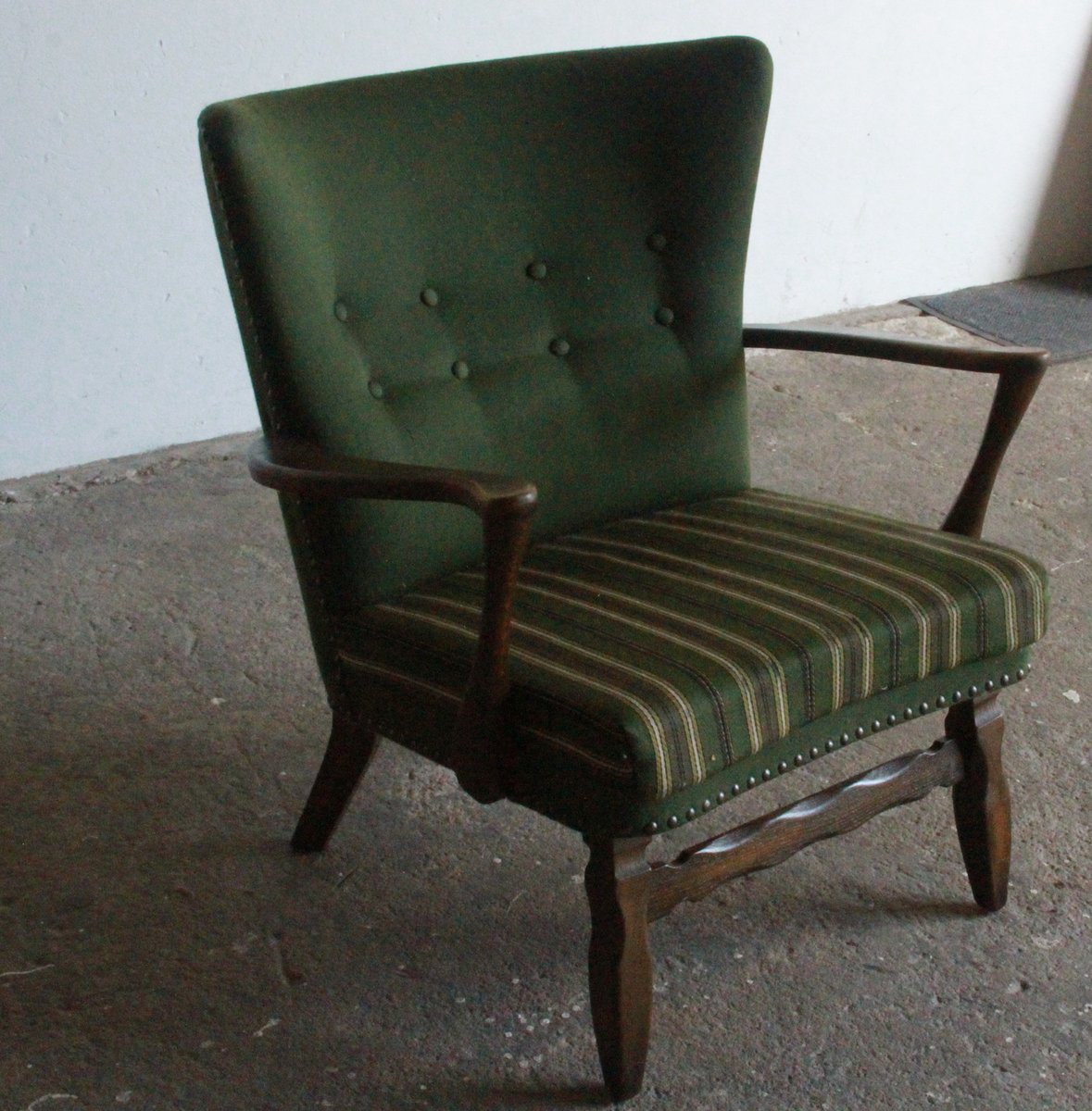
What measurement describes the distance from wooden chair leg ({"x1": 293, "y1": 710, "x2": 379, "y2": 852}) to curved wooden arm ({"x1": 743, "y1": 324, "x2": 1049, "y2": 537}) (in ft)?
2.29

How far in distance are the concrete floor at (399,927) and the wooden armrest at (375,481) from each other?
567 millimetres

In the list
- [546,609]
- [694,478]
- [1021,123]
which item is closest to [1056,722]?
[694,478]

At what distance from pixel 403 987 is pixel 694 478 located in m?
0.69

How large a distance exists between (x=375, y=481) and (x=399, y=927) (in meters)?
0.61

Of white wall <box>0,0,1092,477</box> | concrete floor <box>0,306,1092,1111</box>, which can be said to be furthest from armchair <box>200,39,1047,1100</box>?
white wall <box>0,0,1092,477</box>

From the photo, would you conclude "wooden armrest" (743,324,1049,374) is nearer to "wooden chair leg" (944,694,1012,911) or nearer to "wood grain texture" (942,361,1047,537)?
"wood grain texture" (942,361,1047,537)

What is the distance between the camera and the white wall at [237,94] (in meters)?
2.77

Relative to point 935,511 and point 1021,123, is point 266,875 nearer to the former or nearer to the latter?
point 935,511

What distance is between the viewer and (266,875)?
6.05 feet

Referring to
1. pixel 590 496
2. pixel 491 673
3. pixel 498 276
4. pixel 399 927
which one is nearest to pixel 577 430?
pixel 590 496

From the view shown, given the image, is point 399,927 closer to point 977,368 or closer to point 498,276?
point 498,276

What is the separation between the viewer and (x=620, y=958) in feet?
4.71

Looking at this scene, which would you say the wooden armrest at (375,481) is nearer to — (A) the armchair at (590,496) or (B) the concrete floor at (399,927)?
(A) the armchair at (590,496)

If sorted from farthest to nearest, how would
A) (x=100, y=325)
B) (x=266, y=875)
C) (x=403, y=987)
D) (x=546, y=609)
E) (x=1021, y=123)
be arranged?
(x=1021, y=123)
(x=100, y=325)
(x=266, y=875)
(x=403, y=987)
(x=546, y=609)
